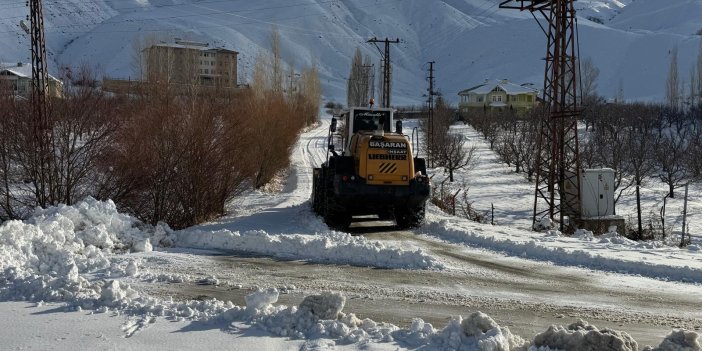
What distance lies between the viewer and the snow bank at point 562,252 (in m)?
11.1

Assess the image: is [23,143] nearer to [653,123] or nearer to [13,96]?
[13,96]

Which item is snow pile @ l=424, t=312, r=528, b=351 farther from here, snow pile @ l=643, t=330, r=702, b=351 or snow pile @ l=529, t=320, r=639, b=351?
snow pile @ l=643, t=330, r=702, b=351

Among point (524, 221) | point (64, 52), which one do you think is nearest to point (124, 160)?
point (524, 221)

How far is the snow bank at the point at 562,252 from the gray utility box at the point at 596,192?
706cm

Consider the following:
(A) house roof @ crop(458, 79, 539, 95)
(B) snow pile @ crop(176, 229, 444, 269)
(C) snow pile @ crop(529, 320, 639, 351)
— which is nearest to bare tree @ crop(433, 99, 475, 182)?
(B) snow pile @ crop(176, 229, 444, 269)

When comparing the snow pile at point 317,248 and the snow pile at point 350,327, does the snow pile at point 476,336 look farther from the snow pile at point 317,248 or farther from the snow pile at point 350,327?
the snow pile at point 317,248

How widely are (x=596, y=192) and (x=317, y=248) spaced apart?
13944 mm

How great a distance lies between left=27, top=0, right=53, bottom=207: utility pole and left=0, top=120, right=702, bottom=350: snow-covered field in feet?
13.0

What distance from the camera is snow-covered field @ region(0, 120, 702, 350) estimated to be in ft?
21.9

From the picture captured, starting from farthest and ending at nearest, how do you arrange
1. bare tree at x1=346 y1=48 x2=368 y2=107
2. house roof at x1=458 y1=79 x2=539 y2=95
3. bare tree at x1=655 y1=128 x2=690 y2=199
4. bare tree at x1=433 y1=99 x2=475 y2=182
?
house roof at x1=458 y1=79 x2=539 y2=95 → bare tree at x1=346 y1=48 x2=368 y2=107 → bare tree at x1=433 y1=99 x2=475 y2=182 → bare tree at x1=655 y1=128 x2=690 y2=199

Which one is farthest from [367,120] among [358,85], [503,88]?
[503,88]

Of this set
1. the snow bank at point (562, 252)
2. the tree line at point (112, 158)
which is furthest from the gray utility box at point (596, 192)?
the tree line at point (112, 158)

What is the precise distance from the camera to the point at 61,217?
39.6 feet

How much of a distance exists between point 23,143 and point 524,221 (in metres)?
20.5
